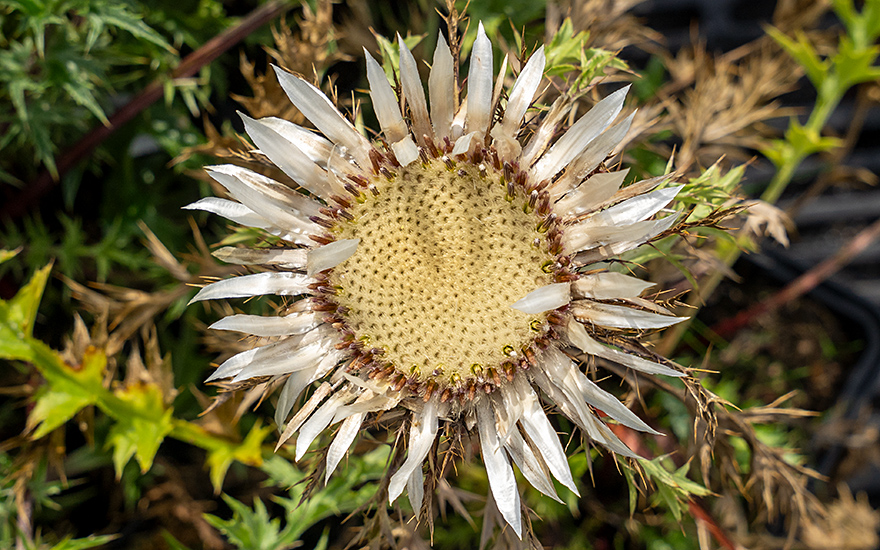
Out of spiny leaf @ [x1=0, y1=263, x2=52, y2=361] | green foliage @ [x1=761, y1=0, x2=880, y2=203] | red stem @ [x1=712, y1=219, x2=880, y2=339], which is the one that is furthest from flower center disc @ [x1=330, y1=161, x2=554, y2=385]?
red stem @ [x1=712, y1=219, x2=880, y2=339]

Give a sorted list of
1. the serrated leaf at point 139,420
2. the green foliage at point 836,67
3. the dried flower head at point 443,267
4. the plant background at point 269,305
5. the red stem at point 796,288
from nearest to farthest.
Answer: the dried flower head at point 443,267
the plant background at point 269,305
the serrated leaf at point 139,420
the green foliage at point 836,67
the red stem at point 796,288

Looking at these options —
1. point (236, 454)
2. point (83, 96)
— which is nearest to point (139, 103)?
point (83, 96)

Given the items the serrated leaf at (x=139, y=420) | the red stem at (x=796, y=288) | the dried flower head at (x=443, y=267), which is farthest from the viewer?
the red stem at (x=796, y=288)

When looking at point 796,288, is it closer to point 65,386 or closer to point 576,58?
point 576,58

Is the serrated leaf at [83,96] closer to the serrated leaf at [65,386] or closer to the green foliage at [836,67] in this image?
the serrated leaf at [65,386]

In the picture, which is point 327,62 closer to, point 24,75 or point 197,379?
point 24,75

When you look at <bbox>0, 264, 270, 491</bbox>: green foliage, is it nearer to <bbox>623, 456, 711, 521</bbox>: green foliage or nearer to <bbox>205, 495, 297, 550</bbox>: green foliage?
<bbox>205, 495, 297, 550</bbox>: green foliage

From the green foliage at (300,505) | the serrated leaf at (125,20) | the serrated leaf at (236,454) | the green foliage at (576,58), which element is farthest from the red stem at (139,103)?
the green foliage at (300,505)

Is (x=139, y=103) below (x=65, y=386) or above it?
above
